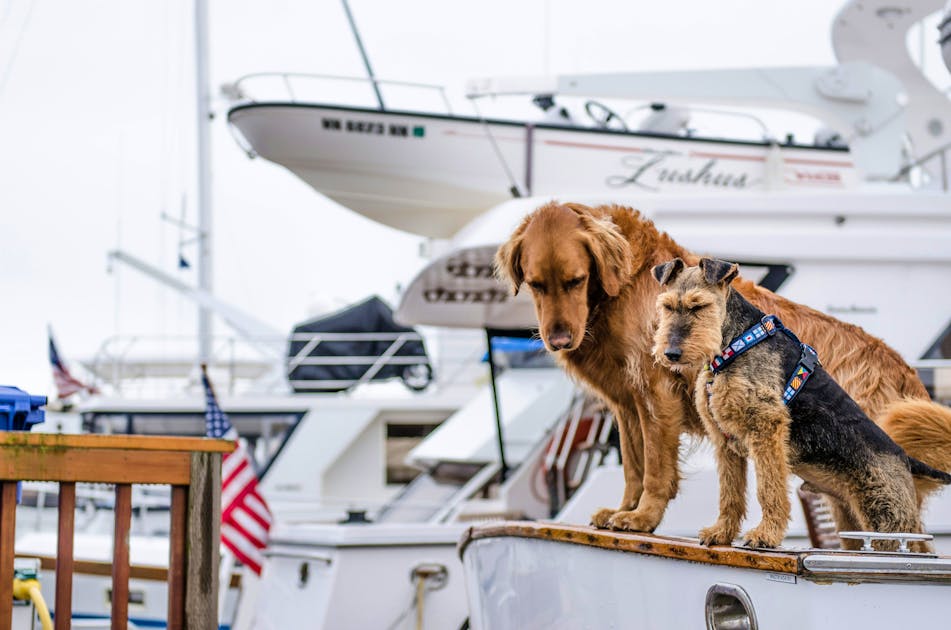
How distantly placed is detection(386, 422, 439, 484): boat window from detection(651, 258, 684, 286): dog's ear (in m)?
14.9

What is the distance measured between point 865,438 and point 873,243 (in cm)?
422

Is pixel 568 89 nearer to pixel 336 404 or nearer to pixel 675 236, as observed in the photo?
pixel 675 236

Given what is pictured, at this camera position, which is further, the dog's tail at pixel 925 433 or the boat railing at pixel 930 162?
the boat railing at pixel 930 162

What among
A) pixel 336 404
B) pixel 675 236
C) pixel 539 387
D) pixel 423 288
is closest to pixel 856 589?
pixel 675 236

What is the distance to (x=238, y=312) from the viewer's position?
802 inches

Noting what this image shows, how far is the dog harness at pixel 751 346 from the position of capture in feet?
10.6

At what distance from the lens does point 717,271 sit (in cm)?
321

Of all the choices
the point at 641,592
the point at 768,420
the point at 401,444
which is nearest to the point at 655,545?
the point at 641,592

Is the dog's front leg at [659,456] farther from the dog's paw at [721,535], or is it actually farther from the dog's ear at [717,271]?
the dog's ear at [717,271]

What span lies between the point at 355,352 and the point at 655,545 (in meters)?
16.9

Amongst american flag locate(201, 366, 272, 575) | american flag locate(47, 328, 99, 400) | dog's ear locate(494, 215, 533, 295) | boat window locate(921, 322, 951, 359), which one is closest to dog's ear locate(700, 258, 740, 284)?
dog's ear locate(494, 215, 533, 295)

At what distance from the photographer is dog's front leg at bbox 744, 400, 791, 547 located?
3129 mm

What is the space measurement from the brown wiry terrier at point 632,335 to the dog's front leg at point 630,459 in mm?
32

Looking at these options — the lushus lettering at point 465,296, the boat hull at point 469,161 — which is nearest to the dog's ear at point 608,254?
the lushus lettering at point 465,296
